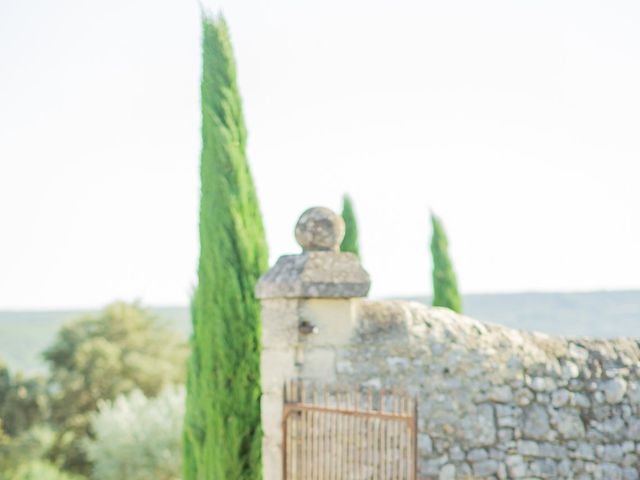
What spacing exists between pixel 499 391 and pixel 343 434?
137 centimetres

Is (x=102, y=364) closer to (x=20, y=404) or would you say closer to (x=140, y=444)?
(x=20, y=404)

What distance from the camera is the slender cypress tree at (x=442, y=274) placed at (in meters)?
16.8

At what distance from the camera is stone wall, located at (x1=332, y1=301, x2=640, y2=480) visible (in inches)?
281

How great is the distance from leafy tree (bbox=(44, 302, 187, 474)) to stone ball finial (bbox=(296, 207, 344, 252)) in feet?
46.6

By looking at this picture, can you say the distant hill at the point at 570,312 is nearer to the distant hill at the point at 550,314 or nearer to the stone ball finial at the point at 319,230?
the distant hill at the point at 550,314

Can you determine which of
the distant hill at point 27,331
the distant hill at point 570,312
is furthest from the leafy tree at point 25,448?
the distant hill at point 570,312

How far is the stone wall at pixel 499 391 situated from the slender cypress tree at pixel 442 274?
9.10 metres

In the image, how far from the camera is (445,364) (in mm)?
7188

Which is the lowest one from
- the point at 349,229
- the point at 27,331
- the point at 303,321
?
the point at 303,321

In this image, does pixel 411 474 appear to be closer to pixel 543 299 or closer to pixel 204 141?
pixel 204 141

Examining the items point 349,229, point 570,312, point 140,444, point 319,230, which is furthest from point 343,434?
point 570,312

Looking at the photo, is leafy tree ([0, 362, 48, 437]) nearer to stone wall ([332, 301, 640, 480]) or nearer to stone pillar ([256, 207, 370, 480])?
stone pillar ([256, 207, 370, 480])

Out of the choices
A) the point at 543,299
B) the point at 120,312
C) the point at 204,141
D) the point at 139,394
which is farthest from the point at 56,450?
the point at 543,299

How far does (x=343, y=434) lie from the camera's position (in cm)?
688
